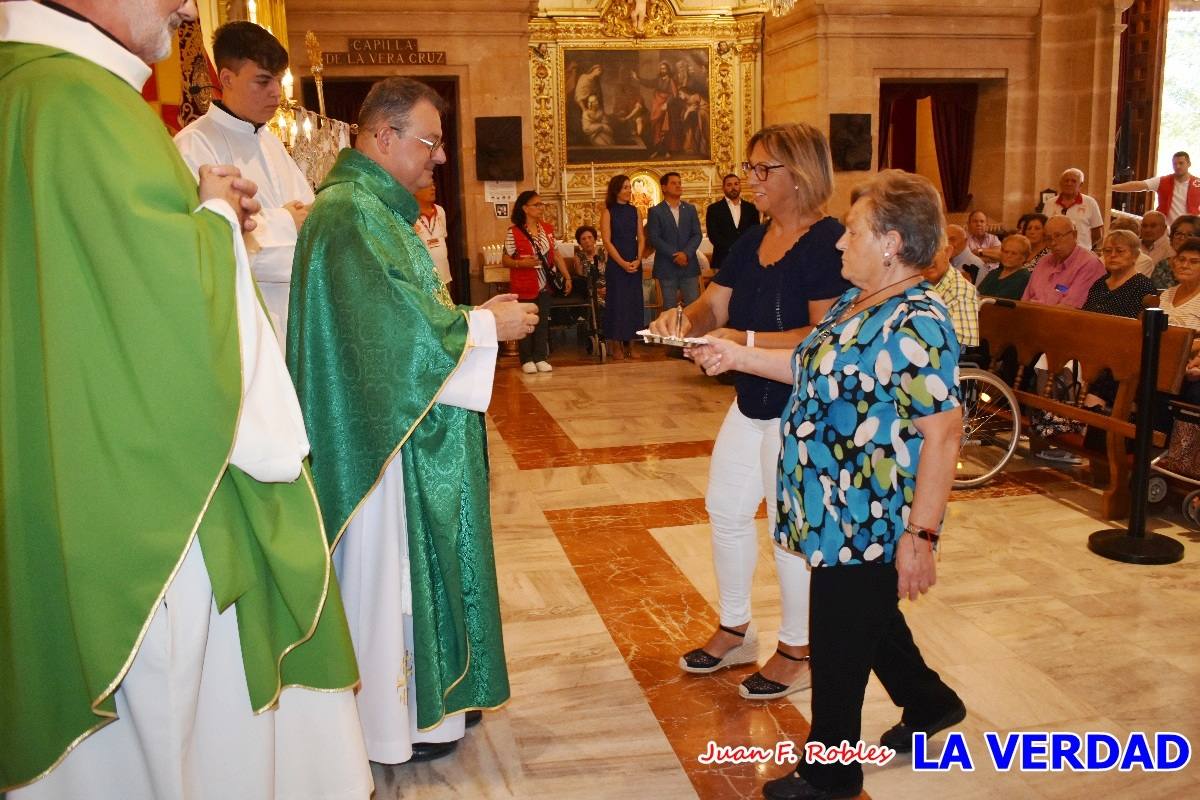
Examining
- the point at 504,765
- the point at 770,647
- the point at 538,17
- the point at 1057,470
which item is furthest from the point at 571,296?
the point at 504,765

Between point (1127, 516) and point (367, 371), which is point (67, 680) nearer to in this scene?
point (367, 371)

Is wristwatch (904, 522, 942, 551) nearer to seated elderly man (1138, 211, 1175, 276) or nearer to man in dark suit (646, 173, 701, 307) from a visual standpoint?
seated elderly man (1138, 211, 1175, 276)

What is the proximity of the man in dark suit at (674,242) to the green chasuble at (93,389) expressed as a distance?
28.7ft

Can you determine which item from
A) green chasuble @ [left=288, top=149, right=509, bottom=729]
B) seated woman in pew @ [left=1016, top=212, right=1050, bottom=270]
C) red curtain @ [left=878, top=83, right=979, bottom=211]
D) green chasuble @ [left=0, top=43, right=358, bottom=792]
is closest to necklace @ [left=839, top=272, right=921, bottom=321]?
green chasuble @ [left=288, top=149, right=509, bottom=729]

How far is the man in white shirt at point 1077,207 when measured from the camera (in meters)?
10.8

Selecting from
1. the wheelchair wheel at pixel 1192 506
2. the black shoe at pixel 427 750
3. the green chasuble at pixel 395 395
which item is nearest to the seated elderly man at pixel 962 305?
the wheelchair wheel at pixel 1192 506

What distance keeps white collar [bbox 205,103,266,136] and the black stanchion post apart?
376 cm

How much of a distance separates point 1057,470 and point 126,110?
5.44m

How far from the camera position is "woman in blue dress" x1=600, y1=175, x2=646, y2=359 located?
34.0 feet

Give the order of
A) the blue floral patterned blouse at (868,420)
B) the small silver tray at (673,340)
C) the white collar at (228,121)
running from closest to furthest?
the blue floral patterned blouse at (868,420) < the small silver tray at (673,340) < the white collar at (228,121)

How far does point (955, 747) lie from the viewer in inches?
118

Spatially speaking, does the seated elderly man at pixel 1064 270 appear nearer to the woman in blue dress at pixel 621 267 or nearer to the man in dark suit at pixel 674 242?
the man in dark suit at pixel 674 242

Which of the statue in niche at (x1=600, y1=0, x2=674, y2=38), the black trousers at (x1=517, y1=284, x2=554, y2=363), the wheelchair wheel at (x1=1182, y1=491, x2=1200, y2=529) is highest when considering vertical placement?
the statue in niche at (x1=600, y1=0, x2=674, y2=38)

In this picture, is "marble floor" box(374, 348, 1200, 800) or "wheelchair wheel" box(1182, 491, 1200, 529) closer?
"marble floor" box(374, 348, 1200, 800)
